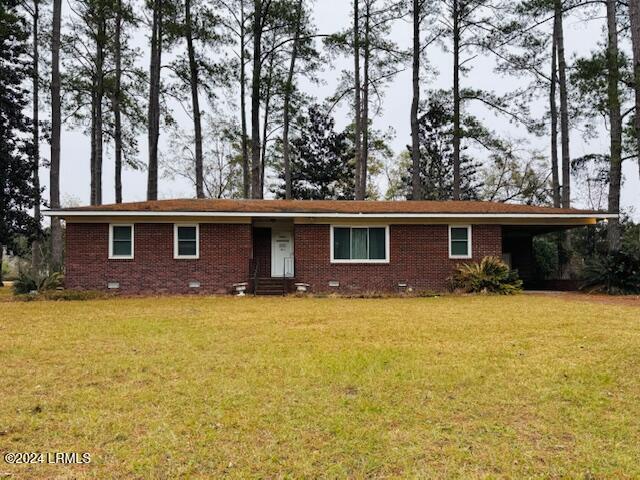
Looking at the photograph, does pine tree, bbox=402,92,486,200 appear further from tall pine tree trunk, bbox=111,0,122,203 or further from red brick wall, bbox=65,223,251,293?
red brick wall, bbox=65,223,251,293

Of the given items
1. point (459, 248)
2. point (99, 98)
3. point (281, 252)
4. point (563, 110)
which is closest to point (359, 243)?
point (281, 252)

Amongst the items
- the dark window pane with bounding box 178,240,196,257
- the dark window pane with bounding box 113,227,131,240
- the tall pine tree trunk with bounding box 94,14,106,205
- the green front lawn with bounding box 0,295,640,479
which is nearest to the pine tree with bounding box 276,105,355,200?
the tall pine tree trunk with bounding box 94,14,106,205

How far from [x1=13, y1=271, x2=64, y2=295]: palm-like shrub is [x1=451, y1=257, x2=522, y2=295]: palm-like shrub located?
1298 cm

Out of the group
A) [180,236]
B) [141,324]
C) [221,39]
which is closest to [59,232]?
[180,236]

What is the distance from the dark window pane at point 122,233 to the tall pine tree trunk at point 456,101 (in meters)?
15.5

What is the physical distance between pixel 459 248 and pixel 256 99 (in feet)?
43.2

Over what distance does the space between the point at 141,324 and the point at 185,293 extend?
6.51 meters

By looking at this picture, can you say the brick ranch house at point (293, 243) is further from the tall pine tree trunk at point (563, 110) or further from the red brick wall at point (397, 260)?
the tall pine tree trunk at point (563, 110)

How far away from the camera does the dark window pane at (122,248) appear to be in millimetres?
15312

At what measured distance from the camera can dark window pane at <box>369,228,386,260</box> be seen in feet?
52.7

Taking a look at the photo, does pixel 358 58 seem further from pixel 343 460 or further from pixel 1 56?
pixel 343 460

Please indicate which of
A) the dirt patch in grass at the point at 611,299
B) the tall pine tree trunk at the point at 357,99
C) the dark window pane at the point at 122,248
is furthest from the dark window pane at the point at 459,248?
the dark window pane at the point at 122,248

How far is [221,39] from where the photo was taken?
2316 cm

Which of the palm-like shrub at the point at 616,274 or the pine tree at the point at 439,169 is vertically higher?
the pine tree at the point at 439,169
